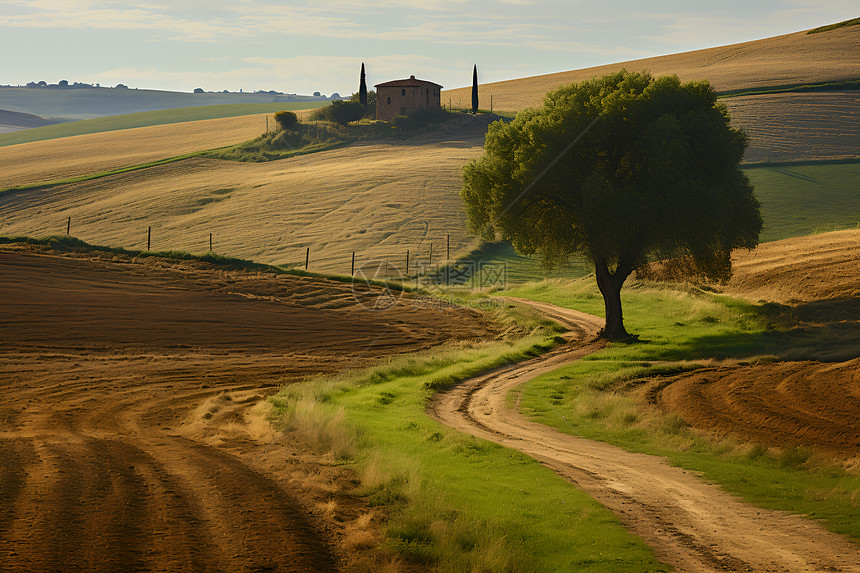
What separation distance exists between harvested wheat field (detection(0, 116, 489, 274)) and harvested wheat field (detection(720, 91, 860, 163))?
1342 inches

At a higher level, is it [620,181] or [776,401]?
[620,181]

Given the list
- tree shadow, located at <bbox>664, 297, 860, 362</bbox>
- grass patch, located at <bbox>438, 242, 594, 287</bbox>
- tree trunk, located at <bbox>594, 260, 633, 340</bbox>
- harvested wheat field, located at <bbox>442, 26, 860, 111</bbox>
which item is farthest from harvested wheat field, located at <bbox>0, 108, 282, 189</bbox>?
tree shadow, located at <bbox>664, 297, 860, 362</bbox>

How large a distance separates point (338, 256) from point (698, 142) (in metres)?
30.6

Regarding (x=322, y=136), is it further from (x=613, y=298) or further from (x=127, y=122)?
(x=127, y=122)

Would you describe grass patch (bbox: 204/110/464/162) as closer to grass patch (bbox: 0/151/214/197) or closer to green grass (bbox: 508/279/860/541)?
grass patch (bbox: 0/151/214/197)

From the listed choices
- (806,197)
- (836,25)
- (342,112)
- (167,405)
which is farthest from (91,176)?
(836,25)

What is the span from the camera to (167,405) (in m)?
21.9

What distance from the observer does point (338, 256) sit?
179 ft

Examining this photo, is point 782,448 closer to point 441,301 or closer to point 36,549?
point 36,549

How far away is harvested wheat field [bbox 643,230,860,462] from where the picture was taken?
1877cm

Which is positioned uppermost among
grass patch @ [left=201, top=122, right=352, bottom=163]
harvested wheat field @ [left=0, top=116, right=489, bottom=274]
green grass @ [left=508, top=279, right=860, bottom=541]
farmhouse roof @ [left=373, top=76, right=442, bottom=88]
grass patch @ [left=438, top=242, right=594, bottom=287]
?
farmhouse roof @ [left=373, top=76, right=442, bottom=88]

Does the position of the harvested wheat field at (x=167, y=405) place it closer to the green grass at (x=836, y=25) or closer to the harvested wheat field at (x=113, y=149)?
the harvested wheat field at (x=113, y=149)

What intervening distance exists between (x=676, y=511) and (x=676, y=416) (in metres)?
7.28

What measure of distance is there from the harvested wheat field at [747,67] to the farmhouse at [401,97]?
1652cm
